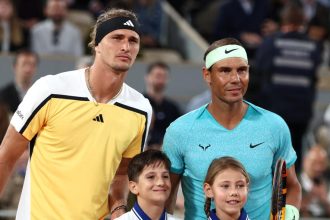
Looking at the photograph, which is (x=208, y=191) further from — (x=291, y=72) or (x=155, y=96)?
(x=291, y=72)

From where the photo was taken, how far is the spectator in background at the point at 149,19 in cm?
1312

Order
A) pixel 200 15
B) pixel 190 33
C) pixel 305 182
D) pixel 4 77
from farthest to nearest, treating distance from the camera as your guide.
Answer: pixel 200 15 → pixel 190 33 → pixel 4 77 → pixel 305 182

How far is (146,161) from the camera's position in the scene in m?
5.94

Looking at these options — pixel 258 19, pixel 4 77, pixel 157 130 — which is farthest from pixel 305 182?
pixel 4 77

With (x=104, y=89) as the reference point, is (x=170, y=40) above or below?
above

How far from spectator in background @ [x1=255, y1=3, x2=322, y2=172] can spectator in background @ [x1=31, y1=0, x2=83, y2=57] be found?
94.1 inches

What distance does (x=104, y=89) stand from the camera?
603cm

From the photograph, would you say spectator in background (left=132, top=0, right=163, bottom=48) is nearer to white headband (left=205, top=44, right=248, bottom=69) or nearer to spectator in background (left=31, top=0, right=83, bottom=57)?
spectator in background (left=31, top=0, right=83, bottom=57)

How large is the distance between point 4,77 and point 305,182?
373 centimetres

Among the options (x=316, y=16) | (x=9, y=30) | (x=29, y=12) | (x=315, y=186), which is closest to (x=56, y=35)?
(x=9, y=30)

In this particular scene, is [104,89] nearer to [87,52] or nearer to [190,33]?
[87,52]

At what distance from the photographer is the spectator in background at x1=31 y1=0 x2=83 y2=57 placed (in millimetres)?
12469

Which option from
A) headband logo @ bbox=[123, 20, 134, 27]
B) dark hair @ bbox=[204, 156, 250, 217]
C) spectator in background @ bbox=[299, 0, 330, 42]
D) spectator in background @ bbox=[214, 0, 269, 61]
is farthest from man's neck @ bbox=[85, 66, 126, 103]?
spectator in background @ bbox=[299, 0, 330, 42]

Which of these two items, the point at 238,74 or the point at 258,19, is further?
the point at 258,19
